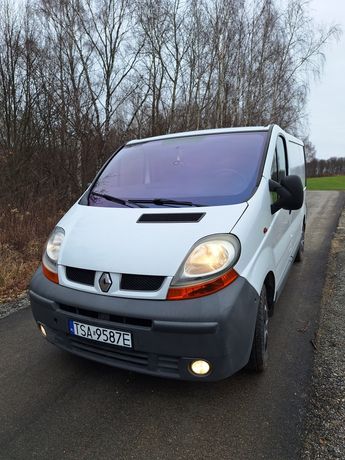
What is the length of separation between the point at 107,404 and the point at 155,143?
2.46 m

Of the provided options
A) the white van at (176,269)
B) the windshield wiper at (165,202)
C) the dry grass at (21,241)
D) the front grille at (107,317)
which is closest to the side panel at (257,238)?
the white van at (176,269)

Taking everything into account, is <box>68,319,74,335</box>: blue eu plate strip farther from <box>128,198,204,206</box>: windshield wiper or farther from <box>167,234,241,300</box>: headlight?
<box>128,198,204,206</box>: windshield wiper

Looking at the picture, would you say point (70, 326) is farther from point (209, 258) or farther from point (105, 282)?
point (209, 258)

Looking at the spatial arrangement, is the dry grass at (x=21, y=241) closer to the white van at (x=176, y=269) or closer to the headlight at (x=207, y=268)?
the white van at (x=176, y=269)

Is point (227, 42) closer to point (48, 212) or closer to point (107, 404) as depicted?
point (48, 212)

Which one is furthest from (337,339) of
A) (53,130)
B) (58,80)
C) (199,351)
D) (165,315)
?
(58,80)

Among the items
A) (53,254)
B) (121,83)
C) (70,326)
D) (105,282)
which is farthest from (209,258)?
(121,83)

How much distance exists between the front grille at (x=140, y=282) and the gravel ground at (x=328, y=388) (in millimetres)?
1253

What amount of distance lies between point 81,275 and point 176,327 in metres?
0.79

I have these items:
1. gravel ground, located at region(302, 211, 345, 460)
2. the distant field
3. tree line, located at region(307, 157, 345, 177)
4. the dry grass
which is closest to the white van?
gravel ground, located at region(302, 211, 345, 460)

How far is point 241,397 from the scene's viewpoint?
2.51 metres

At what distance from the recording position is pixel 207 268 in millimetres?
2184

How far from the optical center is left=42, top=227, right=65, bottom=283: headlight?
2.62 metres

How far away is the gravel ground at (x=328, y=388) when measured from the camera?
6.72ft
